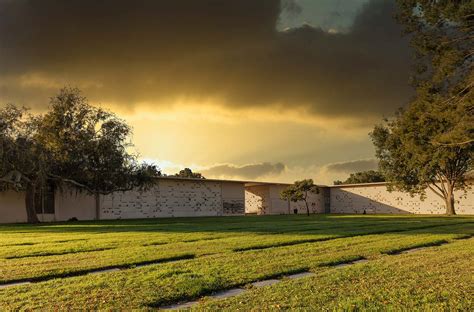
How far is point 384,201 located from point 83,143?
35660mm

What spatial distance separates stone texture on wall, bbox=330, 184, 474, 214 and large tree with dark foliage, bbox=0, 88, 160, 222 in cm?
3126

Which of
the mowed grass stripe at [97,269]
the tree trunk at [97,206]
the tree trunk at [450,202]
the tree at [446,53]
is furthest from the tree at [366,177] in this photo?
the mowed grass stripe at [97,269]

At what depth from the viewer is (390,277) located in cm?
730

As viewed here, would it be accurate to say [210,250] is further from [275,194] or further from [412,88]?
[275,194]

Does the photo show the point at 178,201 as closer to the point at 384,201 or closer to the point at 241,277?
the point at 384,201

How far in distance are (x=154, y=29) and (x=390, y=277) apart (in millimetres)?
14497

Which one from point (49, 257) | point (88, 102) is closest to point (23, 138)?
point (88, 102)

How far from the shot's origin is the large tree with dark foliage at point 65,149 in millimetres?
29250

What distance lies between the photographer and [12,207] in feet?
115

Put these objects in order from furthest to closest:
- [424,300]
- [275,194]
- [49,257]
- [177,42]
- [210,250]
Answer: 1. [275,194]
2. [177,42]
3. [210,250]
4. [49,257]
5. [424,300]

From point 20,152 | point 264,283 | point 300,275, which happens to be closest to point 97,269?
point 264,283

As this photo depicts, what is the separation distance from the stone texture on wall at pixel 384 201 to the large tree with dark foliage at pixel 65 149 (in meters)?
31.3

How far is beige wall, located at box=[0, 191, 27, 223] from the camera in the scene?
34.6 m

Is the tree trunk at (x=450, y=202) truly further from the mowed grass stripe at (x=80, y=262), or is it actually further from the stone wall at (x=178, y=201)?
the mowed grass stripe at (x=80, y=262)
